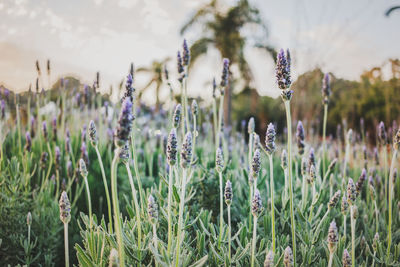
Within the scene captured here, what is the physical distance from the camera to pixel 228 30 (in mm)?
18859

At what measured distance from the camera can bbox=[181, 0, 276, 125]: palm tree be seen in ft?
59.2

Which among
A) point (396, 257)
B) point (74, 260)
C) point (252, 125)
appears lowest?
point (74, 260)

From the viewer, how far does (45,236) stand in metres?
1.83

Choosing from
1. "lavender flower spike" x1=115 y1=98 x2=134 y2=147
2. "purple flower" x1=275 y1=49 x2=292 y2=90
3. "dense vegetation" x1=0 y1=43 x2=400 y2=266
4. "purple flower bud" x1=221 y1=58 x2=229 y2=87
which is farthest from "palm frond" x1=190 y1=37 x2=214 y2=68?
"lavender flower spike" x1=115 y1=98 x2=134 y2=147

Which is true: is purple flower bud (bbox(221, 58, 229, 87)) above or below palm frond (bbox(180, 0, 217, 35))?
below

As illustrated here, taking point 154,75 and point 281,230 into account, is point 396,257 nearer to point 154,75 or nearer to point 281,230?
point 281,230

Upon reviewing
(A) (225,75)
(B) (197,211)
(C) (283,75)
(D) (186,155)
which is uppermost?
(A) (225,75)

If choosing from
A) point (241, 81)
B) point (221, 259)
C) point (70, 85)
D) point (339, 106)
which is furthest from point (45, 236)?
point (241, 81)

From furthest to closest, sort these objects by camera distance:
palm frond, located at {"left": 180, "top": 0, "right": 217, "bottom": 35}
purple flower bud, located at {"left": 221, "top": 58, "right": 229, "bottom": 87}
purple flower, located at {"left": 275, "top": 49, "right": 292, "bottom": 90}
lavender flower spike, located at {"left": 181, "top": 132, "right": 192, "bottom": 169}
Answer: palm frond, located at {"left": 180, "top": 0, "right": 217, "bottom": 35}, purple flower bud, located at {"left": 221, "top": 58, "right": 229, "bottom": 87}, purple flower, located at {"left": 275, "top": 49, "right": 292, "bottom": 90}, lavender flower spike, located at {"left": 181, "top": 132, "right": 192, "bottom": 169}

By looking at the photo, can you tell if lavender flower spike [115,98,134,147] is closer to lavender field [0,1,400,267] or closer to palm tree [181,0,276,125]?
lavender field [0,1,400,267]

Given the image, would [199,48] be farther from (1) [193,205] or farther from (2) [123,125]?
(2) [123,125]

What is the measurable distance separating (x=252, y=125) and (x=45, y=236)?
1393 mm

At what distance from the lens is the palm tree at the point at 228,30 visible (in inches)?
710

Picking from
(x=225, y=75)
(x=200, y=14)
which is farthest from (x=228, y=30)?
(x=225, y=75)
